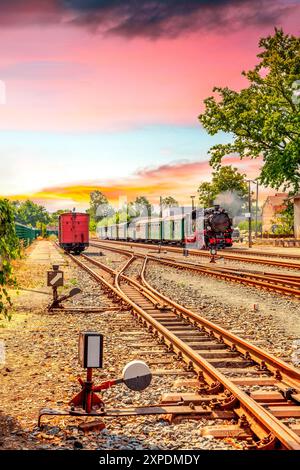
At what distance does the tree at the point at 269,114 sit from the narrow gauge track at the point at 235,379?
30737 mm

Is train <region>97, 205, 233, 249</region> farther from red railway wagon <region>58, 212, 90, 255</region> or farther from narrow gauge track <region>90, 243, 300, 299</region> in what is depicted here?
narrow gauge track <region>90, 243, 300, 299</region>

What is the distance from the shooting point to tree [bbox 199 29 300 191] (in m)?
40.0

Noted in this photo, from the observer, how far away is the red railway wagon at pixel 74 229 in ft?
129

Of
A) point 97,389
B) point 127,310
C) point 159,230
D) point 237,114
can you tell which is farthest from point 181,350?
point 159,230

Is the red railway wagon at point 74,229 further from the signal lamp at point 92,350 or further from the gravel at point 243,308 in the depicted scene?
the signal lamp at point 92,350

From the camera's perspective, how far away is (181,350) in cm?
814

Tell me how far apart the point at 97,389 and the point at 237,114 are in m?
38.8

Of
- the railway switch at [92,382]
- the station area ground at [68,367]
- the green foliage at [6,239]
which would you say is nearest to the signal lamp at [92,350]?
the railway switch at [92,382]

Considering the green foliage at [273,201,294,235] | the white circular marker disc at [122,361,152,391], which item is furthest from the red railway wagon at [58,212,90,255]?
the white circular marker disc at [122,361,152,391]

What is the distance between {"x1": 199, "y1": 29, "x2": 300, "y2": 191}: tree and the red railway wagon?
11379 mm

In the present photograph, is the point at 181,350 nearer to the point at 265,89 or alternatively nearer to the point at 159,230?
the point at 265,89

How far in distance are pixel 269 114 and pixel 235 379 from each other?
36469 mm

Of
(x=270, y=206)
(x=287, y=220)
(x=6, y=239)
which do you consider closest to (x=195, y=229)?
(x=287, y=220)

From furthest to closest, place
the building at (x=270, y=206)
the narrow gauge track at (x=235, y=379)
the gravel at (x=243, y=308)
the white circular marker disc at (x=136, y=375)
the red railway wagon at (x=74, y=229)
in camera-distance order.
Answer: the building at (x=270, y=206), the red railway wagon at (x=74, y=229), the gravel at (x=243, y=308), the white circular marker disc at (x=136, y=375), the narrow gauge track at (x=235, y=379)
